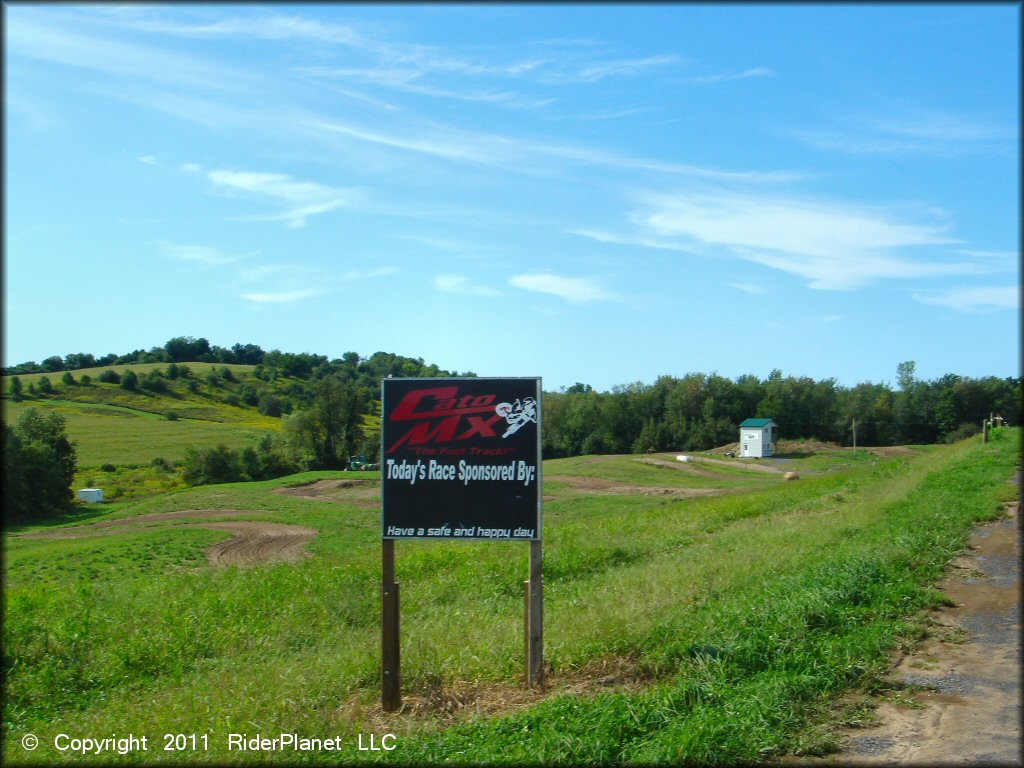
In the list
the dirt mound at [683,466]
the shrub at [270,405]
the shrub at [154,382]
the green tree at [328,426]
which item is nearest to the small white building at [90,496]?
the green tree at [328,426]

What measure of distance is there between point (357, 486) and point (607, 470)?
1487 cm

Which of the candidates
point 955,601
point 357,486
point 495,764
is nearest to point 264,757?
point 495,764

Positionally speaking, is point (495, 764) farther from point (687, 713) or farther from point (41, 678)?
point (41, 678)

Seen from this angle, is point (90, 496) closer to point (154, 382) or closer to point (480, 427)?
point (154, 382)

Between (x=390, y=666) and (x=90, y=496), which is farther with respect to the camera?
(x=90, y=496)

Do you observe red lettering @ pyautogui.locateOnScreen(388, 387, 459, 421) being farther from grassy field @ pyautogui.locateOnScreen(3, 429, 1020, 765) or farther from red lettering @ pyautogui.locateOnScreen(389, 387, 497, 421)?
grassy field @ pyautogui.locateOnScreen(3, 429, 1020, 765)

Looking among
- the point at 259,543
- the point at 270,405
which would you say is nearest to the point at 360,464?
the point at 270,405

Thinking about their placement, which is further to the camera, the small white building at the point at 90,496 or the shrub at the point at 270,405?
the shrub at the point at 270,405

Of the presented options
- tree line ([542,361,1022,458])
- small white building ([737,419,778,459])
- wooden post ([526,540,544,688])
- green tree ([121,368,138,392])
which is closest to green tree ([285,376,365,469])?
tree line ([542,361,1022,458])

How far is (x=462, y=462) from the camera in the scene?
723cm

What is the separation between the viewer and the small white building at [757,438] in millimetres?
51656

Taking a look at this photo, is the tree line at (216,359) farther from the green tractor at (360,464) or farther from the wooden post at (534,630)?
the wooden post at (534,630)

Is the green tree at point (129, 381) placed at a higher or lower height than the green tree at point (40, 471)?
higher

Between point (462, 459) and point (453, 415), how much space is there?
399 mm
